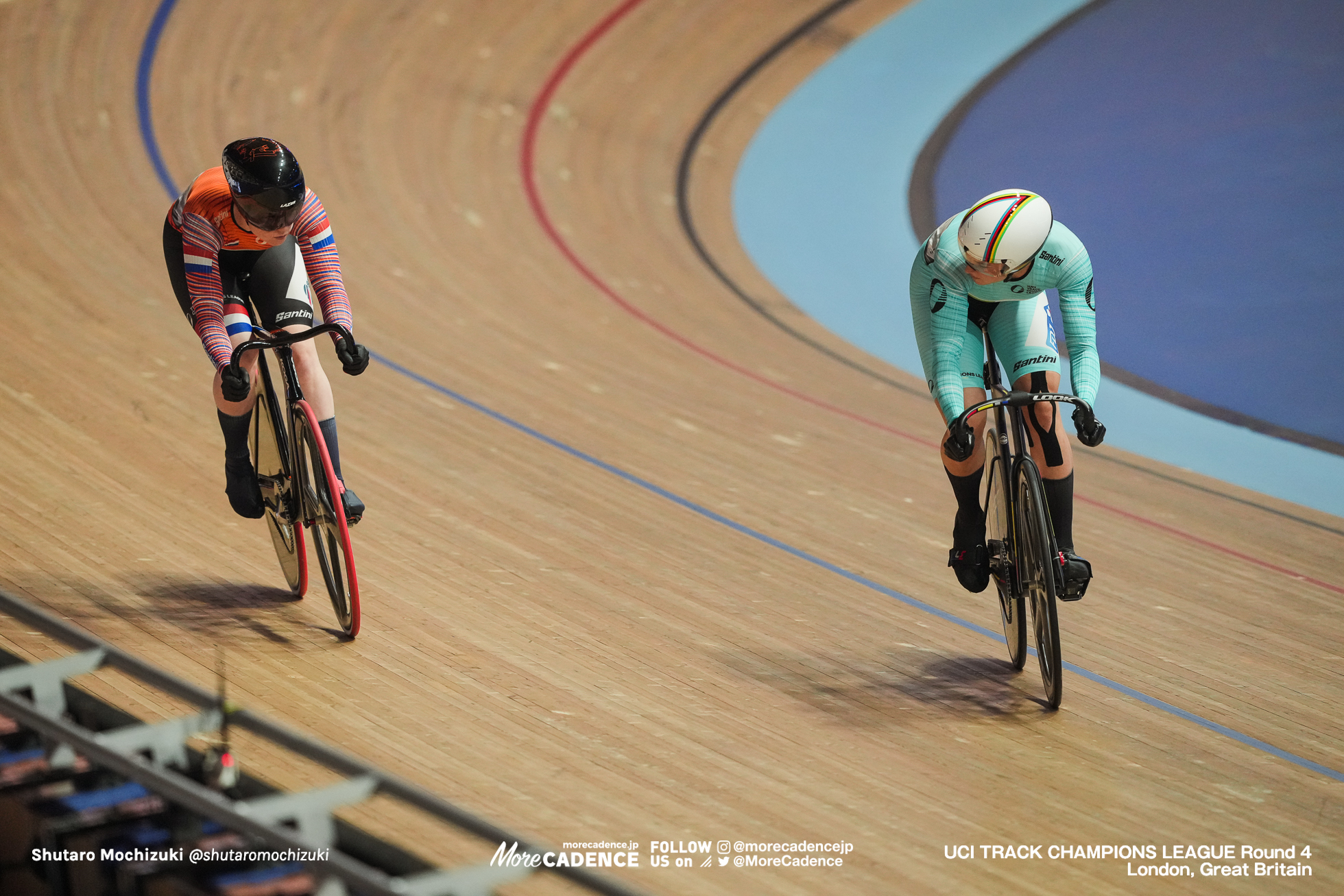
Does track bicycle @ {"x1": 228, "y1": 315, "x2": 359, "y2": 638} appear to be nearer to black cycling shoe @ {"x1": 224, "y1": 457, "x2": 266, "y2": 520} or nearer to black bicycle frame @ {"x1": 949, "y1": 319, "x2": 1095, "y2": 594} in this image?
black cycling shoe @ {"x1": 224, "y1": 457, "x2": 266, "y2": 520}

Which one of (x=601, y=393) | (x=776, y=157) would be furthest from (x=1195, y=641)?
(x=776, y=157)

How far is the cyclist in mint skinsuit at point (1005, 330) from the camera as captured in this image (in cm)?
268

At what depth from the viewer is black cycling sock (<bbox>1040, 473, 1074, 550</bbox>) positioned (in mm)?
2891

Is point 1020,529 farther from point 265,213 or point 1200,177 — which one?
point 1200,177

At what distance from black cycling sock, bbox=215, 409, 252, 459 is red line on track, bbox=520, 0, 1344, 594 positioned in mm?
2607

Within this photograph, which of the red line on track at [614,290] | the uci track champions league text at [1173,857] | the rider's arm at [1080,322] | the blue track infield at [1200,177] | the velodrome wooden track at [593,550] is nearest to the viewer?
the uci track champions league text at [1173,857]

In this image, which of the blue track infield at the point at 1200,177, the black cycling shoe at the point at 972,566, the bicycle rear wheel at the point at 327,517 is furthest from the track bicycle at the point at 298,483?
the blue track infield at the point at 1200,177

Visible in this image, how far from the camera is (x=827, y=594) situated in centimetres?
357

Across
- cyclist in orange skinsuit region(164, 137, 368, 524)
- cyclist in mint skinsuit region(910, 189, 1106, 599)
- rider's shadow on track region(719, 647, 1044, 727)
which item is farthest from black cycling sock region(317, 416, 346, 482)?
cyclist in mint skinsuit region(910, 189, 1106, 599)

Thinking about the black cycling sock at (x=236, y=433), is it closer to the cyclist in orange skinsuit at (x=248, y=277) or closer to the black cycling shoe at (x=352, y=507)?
the cyclist in orange skinsuit at (x=248, y=277)

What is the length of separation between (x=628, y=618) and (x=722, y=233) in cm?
405

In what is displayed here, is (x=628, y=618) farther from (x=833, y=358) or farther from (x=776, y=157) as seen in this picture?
(x=776, y=157)

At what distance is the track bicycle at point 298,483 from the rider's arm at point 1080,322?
157cm

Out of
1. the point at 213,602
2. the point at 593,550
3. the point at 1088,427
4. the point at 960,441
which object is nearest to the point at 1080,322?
the point at 1088,427
